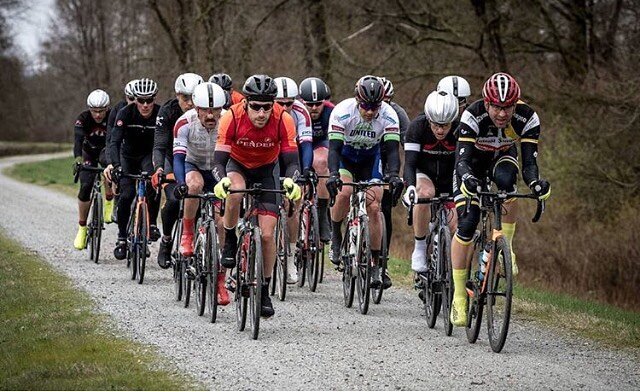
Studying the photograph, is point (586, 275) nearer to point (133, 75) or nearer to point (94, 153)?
point (94, 153)

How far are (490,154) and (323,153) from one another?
4313mm

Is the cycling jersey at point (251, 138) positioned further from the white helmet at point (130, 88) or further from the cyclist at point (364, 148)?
the white helmet at point (130, 88)

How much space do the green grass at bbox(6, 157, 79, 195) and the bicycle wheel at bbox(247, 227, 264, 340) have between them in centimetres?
2083

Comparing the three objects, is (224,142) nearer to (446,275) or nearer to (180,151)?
(180,151)

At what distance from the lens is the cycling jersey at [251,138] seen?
31.2 feet

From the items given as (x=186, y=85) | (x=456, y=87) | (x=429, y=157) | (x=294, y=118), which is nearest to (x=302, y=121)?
(x=294, y=118)

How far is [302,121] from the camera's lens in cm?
1173

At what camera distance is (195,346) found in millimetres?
8766

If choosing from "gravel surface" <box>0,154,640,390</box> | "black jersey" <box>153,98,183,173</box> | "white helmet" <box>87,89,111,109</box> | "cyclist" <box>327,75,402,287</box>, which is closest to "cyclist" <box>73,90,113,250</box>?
"white helmet" <box>87,89,111,109</box>

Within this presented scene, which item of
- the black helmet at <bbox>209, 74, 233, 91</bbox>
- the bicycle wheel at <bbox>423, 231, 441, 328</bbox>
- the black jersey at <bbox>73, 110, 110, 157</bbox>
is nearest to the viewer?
the bicycle wheel at <bbox>423, 231, 441, 328</bbox>

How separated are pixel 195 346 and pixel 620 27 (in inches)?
621

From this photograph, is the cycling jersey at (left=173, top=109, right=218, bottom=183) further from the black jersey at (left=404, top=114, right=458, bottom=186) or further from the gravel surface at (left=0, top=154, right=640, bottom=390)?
the black jersey at (left=404, top=114, right=458, bottom=186)

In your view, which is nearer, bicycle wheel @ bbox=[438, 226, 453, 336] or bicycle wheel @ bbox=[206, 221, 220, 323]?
bicycle wheel @ bbox=[438, 226, 453, 336]

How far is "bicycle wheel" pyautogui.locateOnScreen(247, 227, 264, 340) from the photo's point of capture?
895cm
